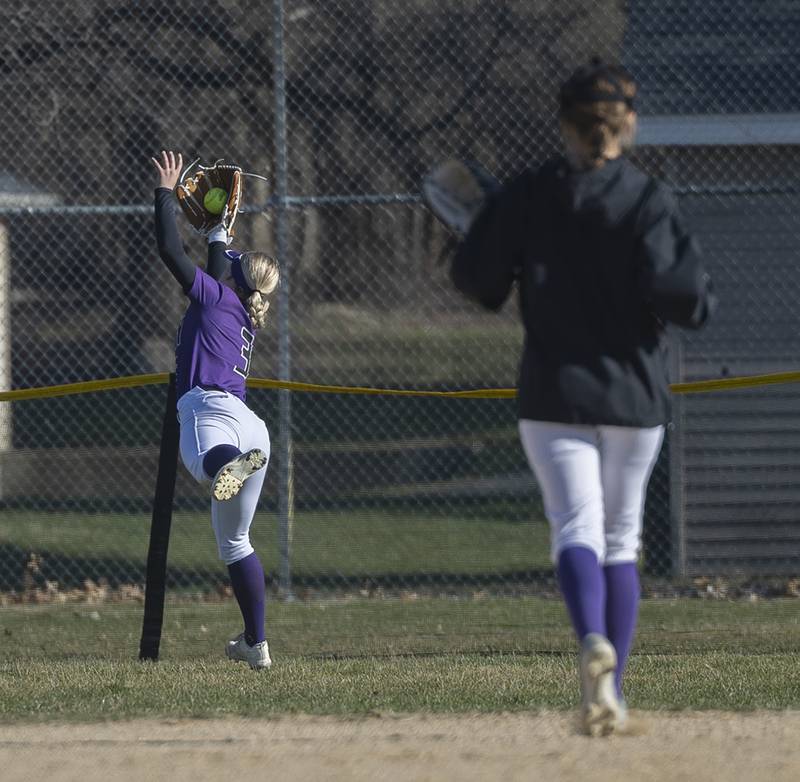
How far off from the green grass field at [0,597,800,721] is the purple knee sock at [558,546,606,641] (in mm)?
1051

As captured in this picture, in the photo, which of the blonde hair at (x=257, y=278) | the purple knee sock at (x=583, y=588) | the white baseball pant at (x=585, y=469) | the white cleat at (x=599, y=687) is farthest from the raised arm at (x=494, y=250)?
the blonde hair at (x=257, y=278)

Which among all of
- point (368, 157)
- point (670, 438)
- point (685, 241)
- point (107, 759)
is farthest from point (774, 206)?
point (368, 157)

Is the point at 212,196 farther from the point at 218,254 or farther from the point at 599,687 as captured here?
the point at 599,687

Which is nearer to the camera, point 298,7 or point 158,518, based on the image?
point 158,518

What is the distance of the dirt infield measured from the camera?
3.99 m

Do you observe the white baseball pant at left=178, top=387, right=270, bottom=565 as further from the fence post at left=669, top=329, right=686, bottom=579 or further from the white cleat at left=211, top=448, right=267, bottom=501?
the fence post at left=669, top=329, right=686, bottom=579

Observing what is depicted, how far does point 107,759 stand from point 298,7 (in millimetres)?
14508

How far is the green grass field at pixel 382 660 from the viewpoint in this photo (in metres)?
5.37

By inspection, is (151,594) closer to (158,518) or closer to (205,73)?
(158,518)

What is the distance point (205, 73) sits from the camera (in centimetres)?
1609

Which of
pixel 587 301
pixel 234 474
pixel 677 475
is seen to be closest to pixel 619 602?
pixel 587 301

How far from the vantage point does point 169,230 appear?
20.5ft

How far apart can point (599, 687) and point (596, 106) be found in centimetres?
161

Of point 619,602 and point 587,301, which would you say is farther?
point 619,602
